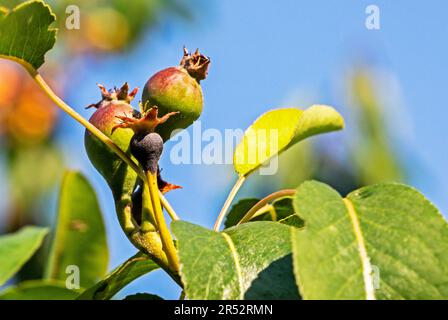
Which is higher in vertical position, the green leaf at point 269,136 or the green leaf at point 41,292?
the green leaf at point 269,136

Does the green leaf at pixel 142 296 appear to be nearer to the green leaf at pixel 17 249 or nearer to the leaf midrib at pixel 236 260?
the leaf midrib at pixel 236 260

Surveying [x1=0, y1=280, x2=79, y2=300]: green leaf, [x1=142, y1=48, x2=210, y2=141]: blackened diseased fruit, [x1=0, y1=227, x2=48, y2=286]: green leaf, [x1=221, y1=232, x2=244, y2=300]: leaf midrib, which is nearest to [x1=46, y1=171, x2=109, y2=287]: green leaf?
[x1=0, y1=227, x2=48, y2=286]: green leaf

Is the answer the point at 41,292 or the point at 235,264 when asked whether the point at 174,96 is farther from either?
the point at 41,292

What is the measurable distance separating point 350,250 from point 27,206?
5.67 metres

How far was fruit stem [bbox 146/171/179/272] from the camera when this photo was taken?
144 centimetres

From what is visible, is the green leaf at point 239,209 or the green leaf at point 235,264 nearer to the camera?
the green leaf at point 235,264

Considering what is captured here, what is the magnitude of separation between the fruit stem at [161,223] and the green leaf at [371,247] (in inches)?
11.8

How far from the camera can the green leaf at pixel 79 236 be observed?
8.23ft

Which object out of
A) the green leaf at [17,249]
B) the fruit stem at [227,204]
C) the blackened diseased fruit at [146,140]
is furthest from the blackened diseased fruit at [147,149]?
the green leaf at [17,249]

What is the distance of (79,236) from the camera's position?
8.38 feet

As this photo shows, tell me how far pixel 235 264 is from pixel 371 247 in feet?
0.82

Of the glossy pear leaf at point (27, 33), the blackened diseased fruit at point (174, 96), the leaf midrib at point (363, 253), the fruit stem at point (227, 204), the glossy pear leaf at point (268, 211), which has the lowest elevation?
the leaf midrib at point (363, 253)
